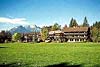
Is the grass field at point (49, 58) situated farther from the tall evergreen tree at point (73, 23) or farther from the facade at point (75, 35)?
the tall evergreen tree at point (73, 23)

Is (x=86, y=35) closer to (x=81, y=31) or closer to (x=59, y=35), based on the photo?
(x=81, y=31)

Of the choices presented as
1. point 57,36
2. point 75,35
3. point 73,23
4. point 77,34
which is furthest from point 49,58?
point 73,23

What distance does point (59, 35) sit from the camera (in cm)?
13862

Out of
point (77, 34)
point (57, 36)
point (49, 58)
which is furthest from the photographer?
point (57, 36)

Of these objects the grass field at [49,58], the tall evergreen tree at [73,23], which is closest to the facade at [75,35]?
the tall evergreen tree at [73,23]

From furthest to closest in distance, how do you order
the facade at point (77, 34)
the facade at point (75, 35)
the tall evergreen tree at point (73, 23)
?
the tall evergreen tree at point (73, 23) < the facade at point (77, 34) < the facade at point (75, 35)

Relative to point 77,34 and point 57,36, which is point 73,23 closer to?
point 57,36

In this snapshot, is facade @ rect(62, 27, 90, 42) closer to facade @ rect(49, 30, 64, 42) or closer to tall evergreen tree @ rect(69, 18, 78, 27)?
facade @ rect(49, 30, 64, 42)

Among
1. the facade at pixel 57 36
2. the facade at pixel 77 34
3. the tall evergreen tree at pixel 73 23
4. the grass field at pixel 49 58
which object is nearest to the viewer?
the grass field at pixel 49 58

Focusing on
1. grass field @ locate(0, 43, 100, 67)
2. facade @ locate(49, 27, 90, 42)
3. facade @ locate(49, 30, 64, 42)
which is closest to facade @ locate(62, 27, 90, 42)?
facade @ locate(49, 27, 90, 42)

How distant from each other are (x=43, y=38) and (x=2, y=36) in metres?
31.6

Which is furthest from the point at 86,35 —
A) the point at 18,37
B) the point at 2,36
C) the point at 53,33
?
the point at 2,36

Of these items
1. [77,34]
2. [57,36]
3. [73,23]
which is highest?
[73,23]

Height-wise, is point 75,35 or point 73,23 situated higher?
point 73,23
